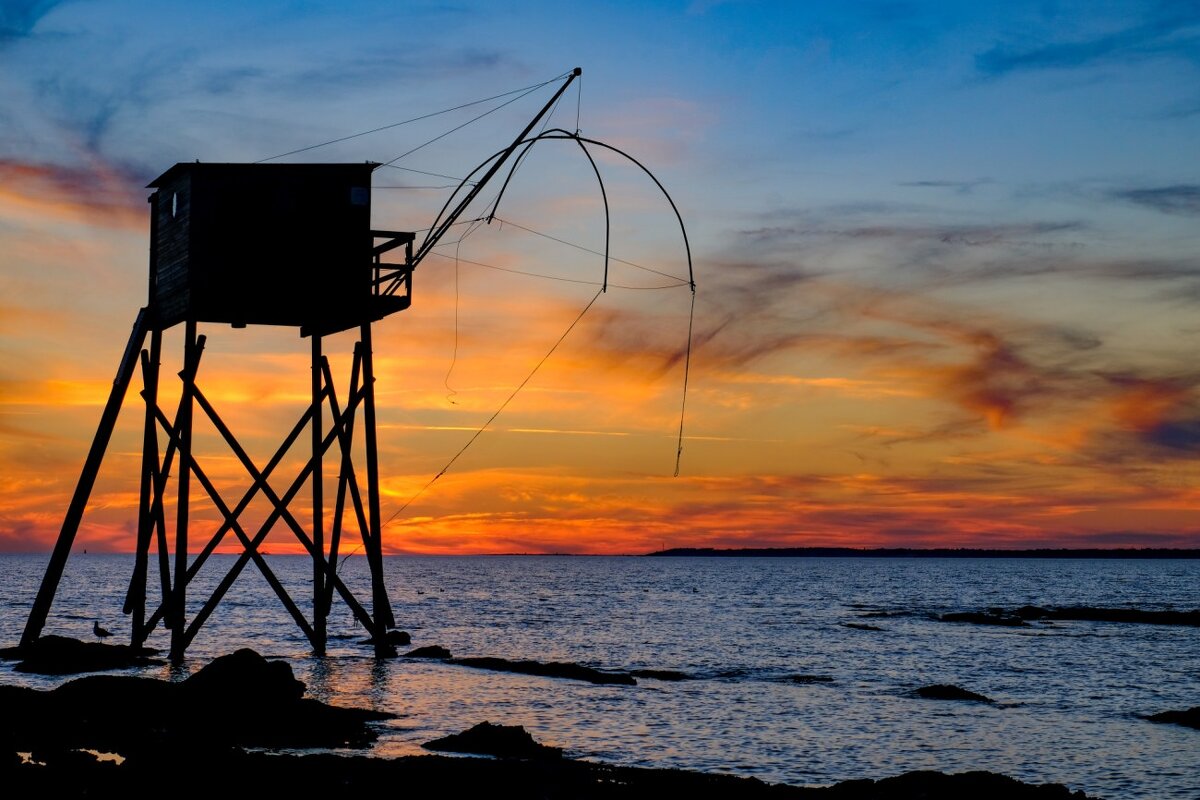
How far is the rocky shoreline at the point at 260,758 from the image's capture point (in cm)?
1702

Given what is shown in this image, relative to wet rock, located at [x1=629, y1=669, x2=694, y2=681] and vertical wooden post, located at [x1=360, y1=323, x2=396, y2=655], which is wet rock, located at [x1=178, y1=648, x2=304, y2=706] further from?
wet rock, located at [x1=629, y1=669, x2=694, y2=681]

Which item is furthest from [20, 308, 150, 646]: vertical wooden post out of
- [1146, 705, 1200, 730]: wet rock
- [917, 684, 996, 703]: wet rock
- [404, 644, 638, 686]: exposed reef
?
[1146, 705, 1200, 730]: wet rock

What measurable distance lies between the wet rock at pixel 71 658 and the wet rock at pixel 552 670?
10543mm

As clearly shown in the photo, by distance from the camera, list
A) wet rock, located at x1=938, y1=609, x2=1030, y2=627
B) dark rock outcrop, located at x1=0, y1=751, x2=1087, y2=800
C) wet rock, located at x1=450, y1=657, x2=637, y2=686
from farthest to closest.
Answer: wet rock, located at x1=938, y1=609, x2=1030, y2=627 < wet rock, located at x1=450, y1=657, x2=637, y2=686 < dark rock outcrop, located at x1=0, y1=751, x2=1087, y2=800

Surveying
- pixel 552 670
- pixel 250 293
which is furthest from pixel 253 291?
pixel 552 670

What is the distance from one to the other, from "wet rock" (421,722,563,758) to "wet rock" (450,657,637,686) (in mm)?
14014

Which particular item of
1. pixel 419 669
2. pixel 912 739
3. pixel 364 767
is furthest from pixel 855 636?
pixel 364 767

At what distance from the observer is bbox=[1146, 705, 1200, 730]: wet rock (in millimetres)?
29717

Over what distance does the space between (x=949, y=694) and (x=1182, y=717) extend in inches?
251

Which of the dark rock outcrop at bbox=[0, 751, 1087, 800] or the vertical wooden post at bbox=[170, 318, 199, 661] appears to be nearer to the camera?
the dark rock outcrop at bbox=[0, 751, 1087, 800]

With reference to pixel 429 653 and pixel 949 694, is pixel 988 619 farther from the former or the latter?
pixel 429 653

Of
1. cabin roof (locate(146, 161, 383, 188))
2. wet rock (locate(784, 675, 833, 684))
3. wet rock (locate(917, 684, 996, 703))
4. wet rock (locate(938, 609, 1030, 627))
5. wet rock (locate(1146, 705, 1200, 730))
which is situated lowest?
wet rock (locate(938, 609, 1030, 627))

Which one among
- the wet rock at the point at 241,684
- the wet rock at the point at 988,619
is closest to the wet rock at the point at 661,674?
the wet rock at the point at 241,684

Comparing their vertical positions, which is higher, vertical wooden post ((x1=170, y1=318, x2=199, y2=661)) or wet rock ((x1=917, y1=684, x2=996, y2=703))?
vertical wooden post ((x1=170, y1=318, x2=199, y2=661))
